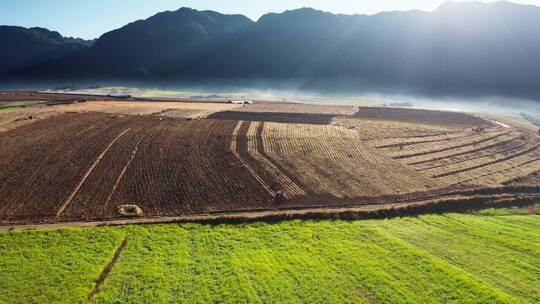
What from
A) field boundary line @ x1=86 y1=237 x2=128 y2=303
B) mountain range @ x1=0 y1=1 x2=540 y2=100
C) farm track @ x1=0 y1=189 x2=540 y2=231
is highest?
mountain range @ x1=0 y1=1 x2=540 y2=100

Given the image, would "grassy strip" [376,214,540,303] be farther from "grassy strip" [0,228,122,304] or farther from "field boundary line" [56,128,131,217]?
"field boundary line" [56,128,131,217]

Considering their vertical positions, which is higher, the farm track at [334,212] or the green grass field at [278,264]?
the farm track at [334,212]

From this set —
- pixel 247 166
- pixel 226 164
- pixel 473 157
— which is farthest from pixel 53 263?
pixel 473 157

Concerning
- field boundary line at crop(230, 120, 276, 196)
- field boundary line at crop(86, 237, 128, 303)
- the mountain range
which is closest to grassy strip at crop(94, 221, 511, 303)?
field boundary line at crop(86, 237, 128, 303)

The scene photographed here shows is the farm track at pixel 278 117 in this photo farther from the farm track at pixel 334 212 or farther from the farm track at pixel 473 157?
the farm track at pixel 334 212

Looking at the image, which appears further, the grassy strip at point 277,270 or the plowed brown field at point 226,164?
the plowed brown field at point 226,164

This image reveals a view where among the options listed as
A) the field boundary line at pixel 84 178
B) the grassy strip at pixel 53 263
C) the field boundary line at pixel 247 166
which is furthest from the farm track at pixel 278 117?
the grassy strip at pixel 53 263
